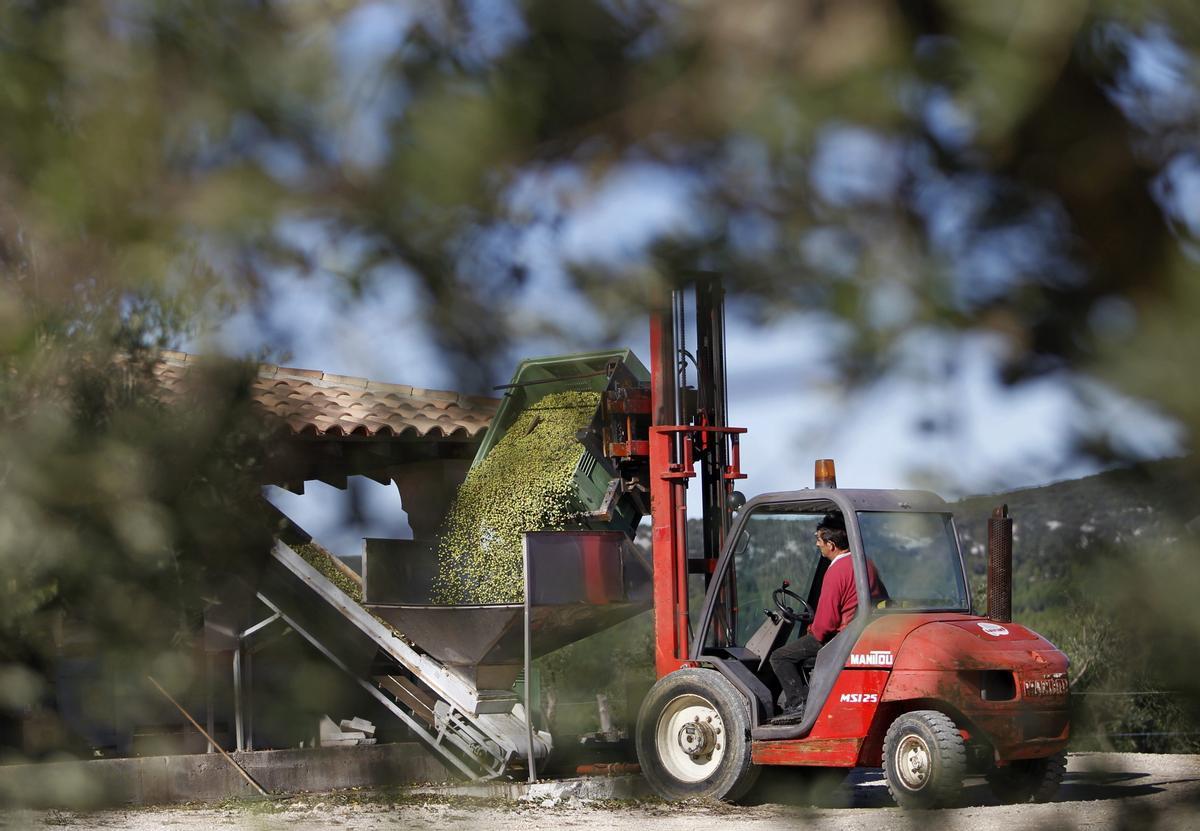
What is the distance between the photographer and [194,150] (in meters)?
2.08

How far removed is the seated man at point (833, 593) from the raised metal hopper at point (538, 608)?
164 cm

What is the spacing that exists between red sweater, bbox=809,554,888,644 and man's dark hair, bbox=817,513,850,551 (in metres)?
0.09

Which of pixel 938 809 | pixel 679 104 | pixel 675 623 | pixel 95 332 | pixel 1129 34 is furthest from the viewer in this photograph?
pixel 675 623

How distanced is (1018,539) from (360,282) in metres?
0.99

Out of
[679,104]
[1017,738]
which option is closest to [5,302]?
[679,104]

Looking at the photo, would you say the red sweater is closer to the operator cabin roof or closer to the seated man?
the seated man

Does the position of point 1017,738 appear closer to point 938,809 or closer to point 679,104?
point 938,809

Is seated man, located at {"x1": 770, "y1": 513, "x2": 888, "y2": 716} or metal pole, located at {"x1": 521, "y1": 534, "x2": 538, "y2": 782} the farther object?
metal pole, located at {"x1": 521, "y1": 534, "x2": 538, "y2": 782}

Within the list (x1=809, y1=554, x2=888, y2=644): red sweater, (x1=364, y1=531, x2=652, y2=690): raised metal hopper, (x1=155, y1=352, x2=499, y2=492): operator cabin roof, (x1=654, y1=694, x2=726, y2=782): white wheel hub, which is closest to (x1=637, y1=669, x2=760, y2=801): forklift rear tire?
(x1=654, y1=694, x2=726, y2=782): white wheel hub

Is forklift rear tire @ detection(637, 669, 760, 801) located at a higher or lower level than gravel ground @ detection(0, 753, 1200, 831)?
lower

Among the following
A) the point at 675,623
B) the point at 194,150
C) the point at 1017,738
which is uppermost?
the point at 194,150

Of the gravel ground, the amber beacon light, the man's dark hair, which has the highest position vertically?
the man's dark hair

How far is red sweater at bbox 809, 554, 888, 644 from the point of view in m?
8.54

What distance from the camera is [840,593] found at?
28.1ft
